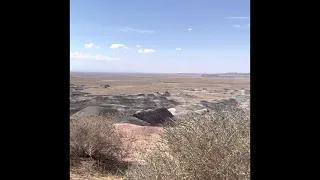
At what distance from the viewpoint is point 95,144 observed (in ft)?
27.3

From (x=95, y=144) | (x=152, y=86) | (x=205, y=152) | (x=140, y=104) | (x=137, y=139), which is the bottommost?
(x=140, y=104)

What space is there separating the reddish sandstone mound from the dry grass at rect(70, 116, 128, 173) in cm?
40

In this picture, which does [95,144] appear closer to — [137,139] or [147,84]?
[137,139]

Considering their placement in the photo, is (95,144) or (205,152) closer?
(205,152)

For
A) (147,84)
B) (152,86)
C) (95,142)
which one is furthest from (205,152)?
(147,84)

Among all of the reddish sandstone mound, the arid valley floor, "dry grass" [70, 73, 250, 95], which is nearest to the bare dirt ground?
"dry grass" [70, 73, 250, 95]

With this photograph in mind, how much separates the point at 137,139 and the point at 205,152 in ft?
20.9

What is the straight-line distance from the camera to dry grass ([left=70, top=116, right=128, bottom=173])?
26.7 ft

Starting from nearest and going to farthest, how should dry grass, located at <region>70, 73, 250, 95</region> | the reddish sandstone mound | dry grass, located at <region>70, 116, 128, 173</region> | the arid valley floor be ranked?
dry grass, located at <region>70, 116, 128, 173</region>, the reddish sandstone mound, the arid valley floor, dry grass, located at <region>70, 73, 250, 95</region>

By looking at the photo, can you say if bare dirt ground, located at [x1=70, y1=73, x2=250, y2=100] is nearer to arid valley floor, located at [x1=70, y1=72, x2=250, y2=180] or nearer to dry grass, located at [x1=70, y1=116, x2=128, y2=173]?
arid valley floor, located at [x1=70, y1=72, x2=250, y2=180]
